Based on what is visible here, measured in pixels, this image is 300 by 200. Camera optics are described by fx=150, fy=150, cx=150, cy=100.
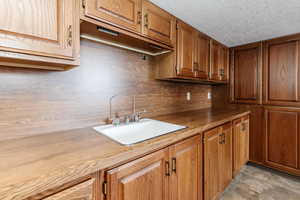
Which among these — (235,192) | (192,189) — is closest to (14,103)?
(192,189)

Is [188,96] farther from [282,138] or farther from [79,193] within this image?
[79,193]

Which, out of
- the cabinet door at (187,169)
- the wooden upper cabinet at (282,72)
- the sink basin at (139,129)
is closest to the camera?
the cabinet door at (187,169)

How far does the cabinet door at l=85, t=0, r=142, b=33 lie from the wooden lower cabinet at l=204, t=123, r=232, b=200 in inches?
44.6

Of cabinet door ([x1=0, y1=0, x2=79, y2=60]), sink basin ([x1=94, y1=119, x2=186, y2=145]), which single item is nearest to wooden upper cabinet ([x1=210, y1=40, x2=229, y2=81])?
sink basin ([x1=94, y1=119, x2=186, y2=145])

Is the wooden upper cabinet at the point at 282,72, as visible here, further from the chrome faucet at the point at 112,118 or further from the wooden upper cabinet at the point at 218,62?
the chrome faucet at the point at 112,118

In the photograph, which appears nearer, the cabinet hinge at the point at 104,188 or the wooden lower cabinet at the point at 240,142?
the cabinet hinge at the point at 104,188

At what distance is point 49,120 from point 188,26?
1654 millimetres

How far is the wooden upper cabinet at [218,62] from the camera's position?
2.15m

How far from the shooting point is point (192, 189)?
124 centimetres

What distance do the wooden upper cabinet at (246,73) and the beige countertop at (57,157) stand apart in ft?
6.28

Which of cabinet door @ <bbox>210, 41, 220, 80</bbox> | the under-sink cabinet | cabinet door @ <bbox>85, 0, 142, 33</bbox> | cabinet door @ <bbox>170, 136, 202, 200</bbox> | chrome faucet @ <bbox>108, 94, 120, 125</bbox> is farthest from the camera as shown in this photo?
cabinet door @ <bbox>210, 41, 220, 80</bbox>

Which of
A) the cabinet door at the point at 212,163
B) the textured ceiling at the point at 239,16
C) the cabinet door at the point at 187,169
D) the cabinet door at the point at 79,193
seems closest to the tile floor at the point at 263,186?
the cabinet door at the point at 212,163

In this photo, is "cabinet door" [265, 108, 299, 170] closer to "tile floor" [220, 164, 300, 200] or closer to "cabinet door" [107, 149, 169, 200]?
"tile floor" [220, 164, 300, 200]

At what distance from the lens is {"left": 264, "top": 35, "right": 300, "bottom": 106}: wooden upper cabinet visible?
2035mm
